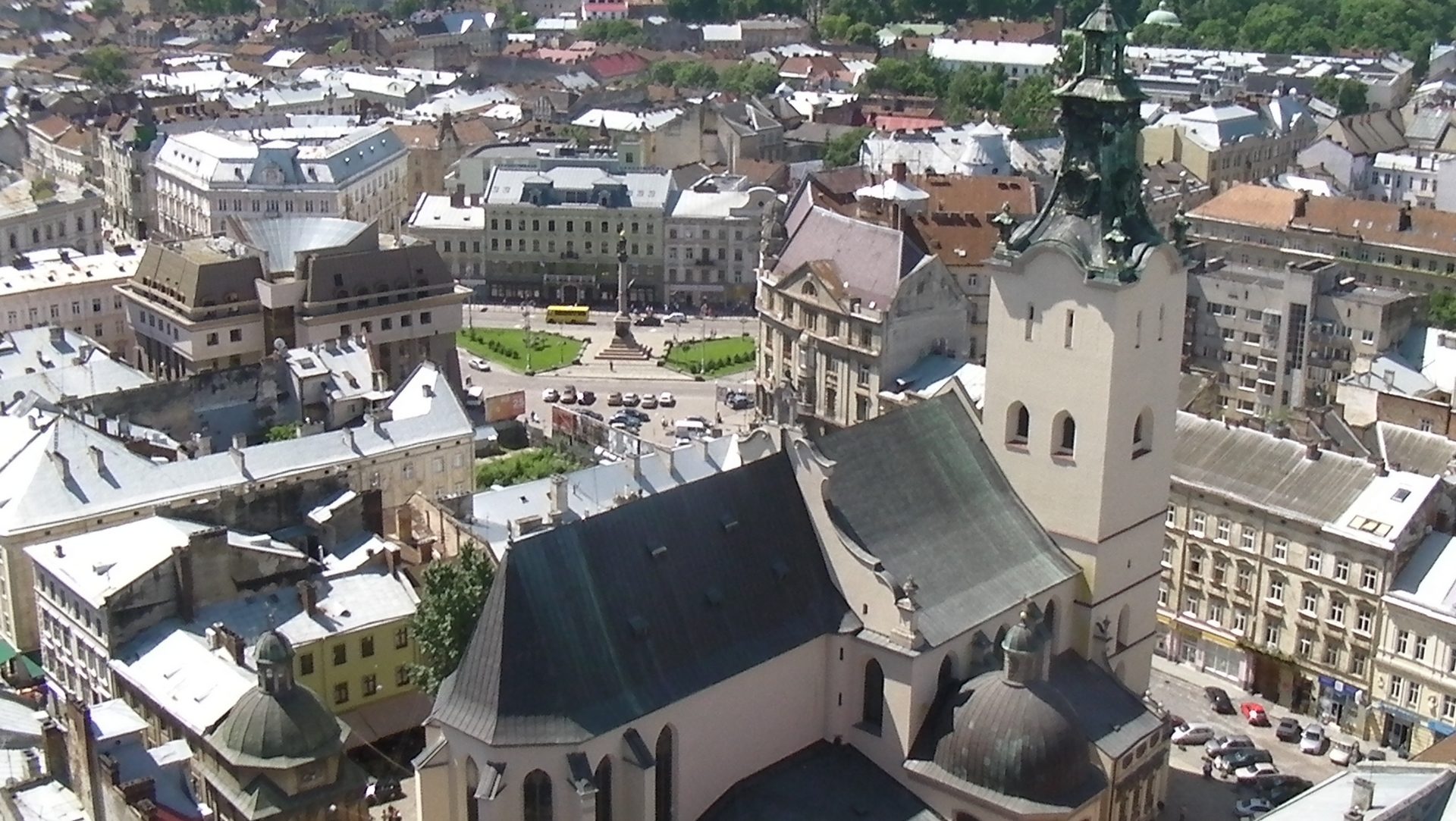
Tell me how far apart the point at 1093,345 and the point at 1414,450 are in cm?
3327

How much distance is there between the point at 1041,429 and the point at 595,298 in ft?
310

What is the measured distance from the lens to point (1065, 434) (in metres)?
62.5

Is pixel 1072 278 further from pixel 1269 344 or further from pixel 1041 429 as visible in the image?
pixel 1269 344

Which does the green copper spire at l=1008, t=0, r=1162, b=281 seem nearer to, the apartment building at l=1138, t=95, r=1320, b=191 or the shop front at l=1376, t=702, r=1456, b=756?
the shop front at l=1376, t=702, r=1456, b=756

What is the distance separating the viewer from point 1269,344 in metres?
118

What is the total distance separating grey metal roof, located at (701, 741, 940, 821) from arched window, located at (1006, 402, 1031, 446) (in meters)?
12.7

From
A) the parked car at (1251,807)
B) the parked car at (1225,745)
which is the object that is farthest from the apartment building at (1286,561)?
the parked car at (1251,807)

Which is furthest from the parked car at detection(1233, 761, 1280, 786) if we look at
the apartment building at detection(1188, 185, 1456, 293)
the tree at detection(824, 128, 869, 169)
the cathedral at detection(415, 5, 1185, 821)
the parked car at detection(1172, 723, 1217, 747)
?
the tree at detection(824, 128, 869, 169)

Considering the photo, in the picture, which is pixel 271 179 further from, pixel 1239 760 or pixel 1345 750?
pixel 1345 750

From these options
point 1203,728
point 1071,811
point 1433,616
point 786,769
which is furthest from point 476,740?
point 1433,616

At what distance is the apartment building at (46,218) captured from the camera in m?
140

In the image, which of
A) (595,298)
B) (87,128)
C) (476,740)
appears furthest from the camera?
(87,128)

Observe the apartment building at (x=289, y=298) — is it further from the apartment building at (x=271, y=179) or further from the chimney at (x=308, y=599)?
the chimney at (x=308, y=599)

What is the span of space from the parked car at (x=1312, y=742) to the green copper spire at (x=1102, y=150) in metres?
25.7
